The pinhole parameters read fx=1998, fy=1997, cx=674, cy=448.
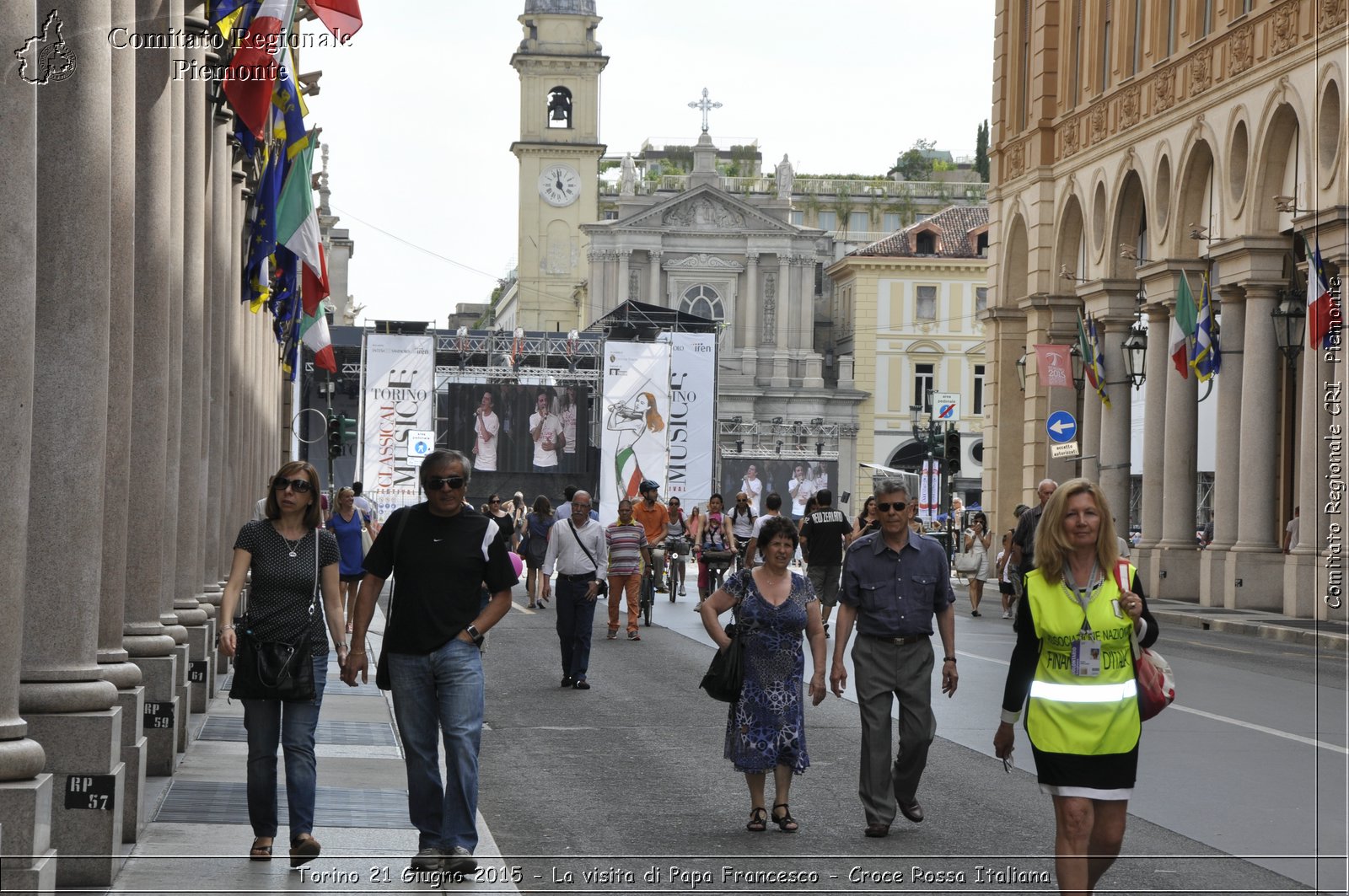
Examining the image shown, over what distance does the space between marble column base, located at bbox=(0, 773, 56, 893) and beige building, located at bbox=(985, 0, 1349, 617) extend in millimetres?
20427

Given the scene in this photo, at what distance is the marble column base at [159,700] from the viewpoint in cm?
1088

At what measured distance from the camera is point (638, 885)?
855 cm

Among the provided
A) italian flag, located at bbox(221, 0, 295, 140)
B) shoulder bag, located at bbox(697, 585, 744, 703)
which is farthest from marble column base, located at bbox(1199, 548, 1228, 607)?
shoulder bag, located at bbox(697, 585, 744, 703)

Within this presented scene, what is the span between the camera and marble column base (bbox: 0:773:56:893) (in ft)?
21.7

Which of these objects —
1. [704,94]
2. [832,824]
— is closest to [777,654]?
[832,824]

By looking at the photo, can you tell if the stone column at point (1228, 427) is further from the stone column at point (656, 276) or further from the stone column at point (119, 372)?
the stone column at point (656, 276)

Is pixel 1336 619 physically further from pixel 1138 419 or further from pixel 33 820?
pixel 33 820

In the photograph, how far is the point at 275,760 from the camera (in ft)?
29.3

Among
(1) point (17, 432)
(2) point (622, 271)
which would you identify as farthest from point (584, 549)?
(2) point (622, 271)

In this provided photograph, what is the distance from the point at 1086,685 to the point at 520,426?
6308cm

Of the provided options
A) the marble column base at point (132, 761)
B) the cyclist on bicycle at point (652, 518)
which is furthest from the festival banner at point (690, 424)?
Result: the marble column base at point (132, 761)

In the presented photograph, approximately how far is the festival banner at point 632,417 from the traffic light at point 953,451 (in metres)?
22.1

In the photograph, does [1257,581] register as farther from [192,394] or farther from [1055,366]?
[192,394]

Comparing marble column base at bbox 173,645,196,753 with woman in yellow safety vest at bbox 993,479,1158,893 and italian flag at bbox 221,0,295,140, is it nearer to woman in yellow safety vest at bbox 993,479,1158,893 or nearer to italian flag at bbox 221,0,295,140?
italian flag at bbox 221,0,295,140
